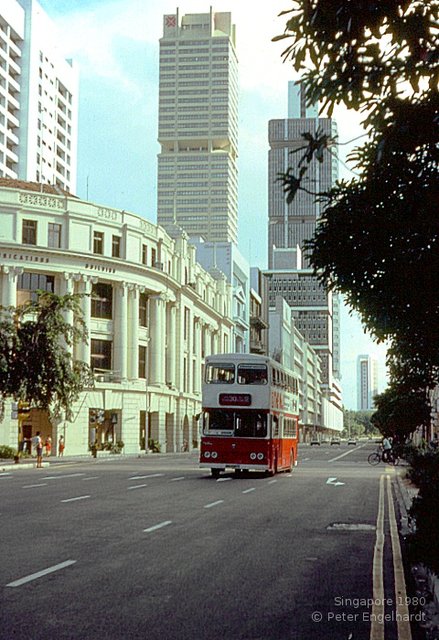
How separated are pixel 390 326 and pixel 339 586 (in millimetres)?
6830

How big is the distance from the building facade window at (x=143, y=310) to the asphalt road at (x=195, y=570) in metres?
51.5

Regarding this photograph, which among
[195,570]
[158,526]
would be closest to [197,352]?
[158,526]

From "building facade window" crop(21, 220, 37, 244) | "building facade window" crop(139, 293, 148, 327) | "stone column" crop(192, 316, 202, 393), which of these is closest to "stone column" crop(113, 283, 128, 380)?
"building facade window" crop(139, 293, 148, 327)

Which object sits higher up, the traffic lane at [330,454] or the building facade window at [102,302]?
the building facade window at [102,302]

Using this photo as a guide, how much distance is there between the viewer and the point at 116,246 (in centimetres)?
6744

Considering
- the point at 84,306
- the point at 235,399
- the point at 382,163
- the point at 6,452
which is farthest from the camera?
the point at 84,306

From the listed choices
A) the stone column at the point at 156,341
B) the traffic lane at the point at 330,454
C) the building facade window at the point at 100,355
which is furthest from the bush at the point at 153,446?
the traffic lane at the point at 330,454

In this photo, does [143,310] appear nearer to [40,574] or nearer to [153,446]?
[153,446]

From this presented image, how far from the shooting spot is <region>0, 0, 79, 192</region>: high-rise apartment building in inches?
4464

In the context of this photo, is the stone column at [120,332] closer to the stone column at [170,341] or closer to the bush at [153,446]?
the bush at [153,446]

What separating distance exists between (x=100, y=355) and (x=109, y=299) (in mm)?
4489

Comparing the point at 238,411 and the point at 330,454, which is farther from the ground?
the point at 238,411

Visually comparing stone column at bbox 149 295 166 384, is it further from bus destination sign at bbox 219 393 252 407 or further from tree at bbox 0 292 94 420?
bus destination sign at bbox 219 393 252 407

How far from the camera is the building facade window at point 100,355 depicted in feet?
216
